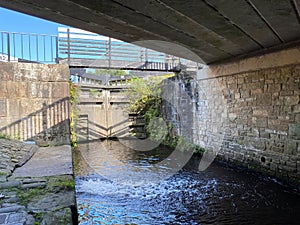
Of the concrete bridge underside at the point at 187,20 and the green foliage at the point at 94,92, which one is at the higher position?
the concrete bridge underside at the point at 187,20

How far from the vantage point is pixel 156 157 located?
253 inches

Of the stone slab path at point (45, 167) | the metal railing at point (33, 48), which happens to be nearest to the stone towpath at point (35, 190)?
the stone slab path at point (45, 167)

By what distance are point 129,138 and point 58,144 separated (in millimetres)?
4234

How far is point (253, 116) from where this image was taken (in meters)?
4.61

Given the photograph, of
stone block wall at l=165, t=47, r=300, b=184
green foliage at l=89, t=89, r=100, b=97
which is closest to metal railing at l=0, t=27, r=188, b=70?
stone block wall at l=165, t=47, r=300, b=184

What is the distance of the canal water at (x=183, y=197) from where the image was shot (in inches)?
114

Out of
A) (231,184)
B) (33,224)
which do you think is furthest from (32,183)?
(231,184)

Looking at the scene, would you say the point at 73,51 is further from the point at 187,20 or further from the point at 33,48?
the point at 187,20

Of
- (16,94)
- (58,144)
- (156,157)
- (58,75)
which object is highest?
(58,75)

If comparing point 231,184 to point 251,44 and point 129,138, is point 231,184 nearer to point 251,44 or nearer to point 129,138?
point 251,44

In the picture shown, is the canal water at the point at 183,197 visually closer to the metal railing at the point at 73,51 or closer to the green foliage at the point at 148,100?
the metal railing at the point at 73,51

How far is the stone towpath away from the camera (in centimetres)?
175

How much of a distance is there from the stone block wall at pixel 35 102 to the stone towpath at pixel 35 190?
1887 millimetres

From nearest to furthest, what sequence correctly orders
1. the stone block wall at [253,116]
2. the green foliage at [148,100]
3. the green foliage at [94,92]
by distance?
the stone block wall at [253,116]
the green foliage at [148,100]
the green foliage at [94,92]
